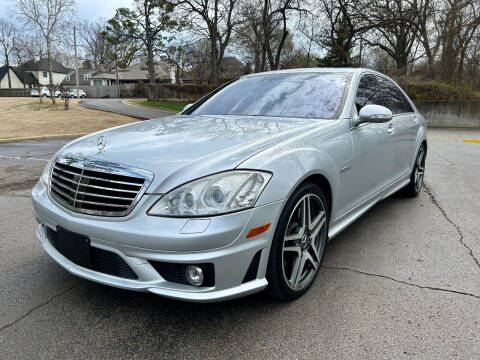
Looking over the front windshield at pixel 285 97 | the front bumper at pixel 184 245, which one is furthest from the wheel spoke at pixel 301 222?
the front windshield at pixel 285 97

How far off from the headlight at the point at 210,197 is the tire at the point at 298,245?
0.32 metres

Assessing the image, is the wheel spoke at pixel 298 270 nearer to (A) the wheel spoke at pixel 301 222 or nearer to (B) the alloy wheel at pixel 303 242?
(B) the alloy wheel at pixel 303 242

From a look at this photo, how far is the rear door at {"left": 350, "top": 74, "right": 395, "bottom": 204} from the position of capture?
315 centimetres

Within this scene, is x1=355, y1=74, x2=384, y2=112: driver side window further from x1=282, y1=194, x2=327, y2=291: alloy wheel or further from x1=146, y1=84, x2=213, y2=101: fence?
x1=146, y1=84, x2=213, y2=101: fence

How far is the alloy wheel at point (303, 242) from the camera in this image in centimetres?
246

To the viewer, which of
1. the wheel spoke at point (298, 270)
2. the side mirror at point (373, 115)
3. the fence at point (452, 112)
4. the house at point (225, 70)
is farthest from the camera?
the house at point (225, 70)

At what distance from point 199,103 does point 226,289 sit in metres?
2.48

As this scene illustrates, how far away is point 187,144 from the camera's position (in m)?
2.46

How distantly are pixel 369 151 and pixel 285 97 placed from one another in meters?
0.88

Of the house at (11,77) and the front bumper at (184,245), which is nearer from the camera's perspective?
the front bumper at (184,245)

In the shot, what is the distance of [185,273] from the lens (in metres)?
2.04

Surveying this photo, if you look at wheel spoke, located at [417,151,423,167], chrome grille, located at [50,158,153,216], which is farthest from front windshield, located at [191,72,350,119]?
wheel spoke, located at [417,151,423,167]

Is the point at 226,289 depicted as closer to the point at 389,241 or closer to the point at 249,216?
the point at 249,216

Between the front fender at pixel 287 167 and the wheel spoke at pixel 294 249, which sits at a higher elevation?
the front fender at pixel 287 167
